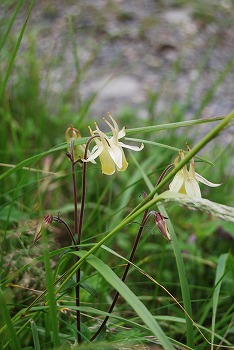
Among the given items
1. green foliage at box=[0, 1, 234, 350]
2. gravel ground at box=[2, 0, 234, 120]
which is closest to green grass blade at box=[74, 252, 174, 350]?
green foliage at box=[0, 1, 234, 350]

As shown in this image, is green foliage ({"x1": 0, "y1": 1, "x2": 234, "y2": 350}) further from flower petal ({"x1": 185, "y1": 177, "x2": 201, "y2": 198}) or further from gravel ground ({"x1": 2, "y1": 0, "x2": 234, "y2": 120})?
gravel ground ({"x1": 2, "y1": 0, "x2": 234, "y2": 120})

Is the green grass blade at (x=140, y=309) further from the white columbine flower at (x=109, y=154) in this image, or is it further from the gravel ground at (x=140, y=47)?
the gravel ground at (x=140, y=47)

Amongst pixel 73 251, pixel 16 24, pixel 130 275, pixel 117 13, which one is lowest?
pixel 130 275

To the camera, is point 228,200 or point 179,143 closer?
point 228,200

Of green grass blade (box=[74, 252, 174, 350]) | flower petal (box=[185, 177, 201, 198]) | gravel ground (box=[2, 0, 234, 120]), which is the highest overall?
gravel ground (box=[2, 0, 234, 120])

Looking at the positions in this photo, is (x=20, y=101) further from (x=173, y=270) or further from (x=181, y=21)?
(x=181, y=21)

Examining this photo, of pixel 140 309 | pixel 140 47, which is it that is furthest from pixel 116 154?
pixel 140 47

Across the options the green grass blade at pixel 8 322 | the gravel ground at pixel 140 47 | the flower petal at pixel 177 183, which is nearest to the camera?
the green grass blade at pixel 8 322

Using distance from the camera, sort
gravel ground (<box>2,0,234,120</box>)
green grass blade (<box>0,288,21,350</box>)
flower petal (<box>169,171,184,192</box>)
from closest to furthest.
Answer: green grass blade (<box>0,288,21,350</box>)
flower petal (<box>169,171,184,192</box>)
gravel ground (<box>2,0,234,120</box>)

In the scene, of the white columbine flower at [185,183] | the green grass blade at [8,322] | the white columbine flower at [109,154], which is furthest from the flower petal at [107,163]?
Result: the green grass blade at [8,322]

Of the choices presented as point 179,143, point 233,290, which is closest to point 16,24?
point 179,143

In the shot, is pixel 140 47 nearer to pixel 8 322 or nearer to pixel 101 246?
pixel 101 246
